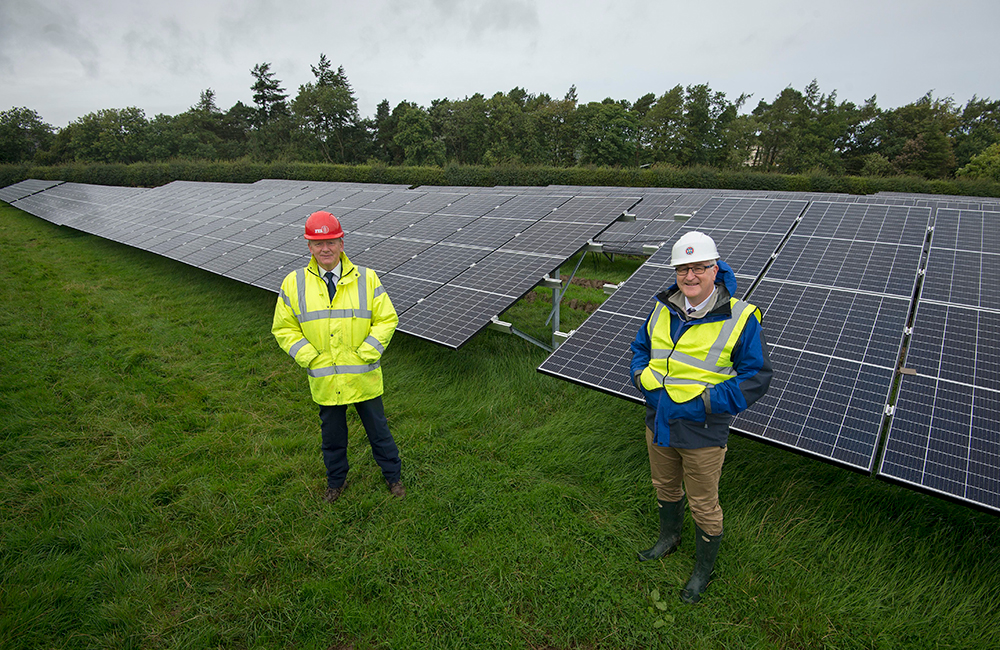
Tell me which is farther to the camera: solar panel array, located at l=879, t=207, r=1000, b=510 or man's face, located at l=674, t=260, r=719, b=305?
solar panel array, located at l=879, t=207, r=1000, b=510

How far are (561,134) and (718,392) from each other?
165 ft

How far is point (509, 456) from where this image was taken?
4512 mm

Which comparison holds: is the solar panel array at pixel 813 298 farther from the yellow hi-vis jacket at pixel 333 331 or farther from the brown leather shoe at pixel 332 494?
the brown leather shoe at pixel 332 494

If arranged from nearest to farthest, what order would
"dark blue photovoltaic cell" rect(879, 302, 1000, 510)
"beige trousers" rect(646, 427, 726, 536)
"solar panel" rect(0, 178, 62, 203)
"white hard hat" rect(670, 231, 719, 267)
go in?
"white hard hat" rect(670, 231, 719, 267) < "beige trousers" rect(646, 427, 726, 536) < "dark blue photovoltaic cell" rect(879, 302, 1000, 510) < "solar panel" rect(0, 178, 62, 203)

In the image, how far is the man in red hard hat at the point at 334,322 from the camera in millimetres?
3500

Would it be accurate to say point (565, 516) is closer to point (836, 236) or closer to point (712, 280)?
point (712, 280)

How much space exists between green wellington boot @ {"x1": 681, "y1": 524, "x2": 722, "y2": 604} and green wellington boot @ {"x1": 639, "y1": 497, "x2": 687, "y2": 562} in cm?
26

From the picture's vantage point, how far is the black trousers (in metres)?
3.77

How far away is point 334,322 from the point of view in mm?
3508

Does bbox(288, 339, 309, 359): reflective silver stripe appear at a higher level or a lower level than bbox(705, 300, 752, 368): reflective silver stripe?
lower

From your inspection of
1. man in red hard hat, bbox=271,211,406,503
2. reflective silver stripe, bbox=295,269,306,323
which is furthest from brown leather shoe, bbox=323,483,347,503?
reflective silver stripe, bbox=295,269,306,323

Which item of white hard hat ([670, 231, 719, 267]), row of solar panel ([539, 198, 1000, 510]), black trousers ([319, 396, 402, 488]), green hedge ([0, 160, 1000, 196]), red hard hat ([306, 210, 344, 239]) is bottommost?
black trousers ([319, 396, 402, 488])

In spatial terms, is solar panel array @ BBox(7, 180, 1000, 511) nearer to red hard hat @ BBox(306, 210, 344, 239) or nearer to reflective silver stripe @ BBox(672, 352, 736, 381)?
reflective silver stripe @ BBox(672, 352, 736, 381)

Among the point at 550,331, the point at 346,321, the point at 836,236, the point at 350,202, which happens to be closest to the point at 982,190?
the point at 836,236
